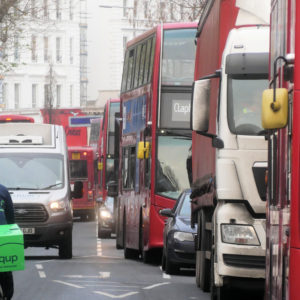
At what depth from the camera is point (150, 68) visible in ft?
86.7

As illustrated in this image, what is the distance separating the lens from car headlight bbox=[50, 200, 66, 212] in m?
27.0

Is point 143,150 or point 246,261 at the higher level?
point 143,150

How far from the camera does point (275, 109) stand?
915cm

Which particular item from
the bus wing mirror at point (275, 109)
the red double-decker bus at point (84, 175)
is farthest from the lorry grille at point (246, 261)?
the red double-decker bus at point (84, 175)

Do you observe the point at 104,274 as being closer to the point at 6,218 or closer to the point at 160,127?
the point at 160,127

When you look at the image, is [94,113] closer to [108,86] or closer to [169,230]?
[108,86]

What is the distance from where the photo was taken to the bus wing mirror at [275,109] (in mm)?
9133

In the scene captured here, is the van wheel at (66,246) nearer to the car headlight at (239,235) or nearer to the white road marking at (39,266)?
the white road marking at (39,266)

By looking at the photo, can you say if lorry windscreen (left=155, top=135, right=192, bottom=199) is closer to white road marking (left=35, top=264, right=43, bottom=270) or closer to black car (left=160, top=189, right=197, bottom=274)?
white road marking (left=35, top=264, right=43, bottom=270)

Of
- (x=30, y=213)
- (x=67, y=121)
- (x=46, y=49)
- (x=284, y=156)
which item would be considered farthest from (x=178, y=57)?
(x=46, y=49)

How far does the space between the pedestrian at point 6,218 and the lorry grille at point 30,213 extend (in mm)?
14921

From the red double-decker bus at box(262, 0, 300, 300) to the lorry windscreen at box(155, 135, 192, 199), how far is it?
14.8 metres

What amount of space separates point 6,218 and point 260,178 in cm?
358

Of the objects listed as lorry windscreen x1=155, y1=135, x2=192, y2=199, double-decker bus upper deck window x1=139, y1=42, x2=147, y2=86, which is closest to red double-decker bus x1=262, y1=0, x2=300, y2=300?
lorry windscreen x1=155, y1=135, x2=192, y2=199
